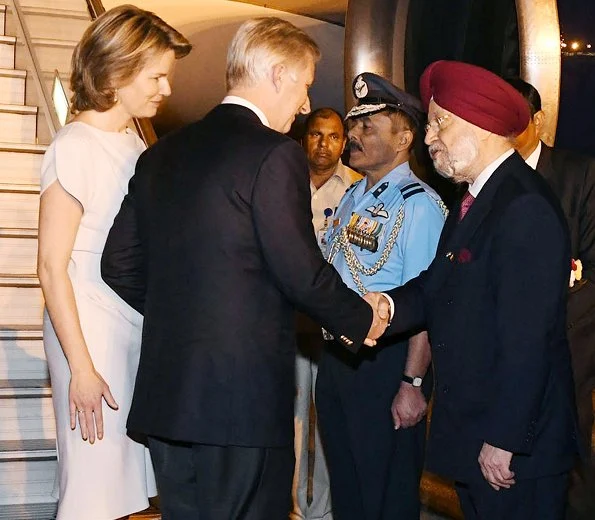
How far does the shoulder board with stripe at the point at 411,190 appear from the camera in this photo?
270cm

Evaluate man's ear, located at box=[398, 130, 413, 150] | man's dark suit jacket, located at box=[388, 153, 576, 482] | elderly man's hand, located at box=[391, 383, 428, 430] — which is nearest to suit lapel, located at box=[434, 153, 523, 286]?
man's dark suit jacket, located at box=[388, 153, 576, 482]

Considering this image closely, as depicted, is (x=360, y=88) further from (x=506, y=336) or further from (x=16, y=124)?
(x=16, y=124)

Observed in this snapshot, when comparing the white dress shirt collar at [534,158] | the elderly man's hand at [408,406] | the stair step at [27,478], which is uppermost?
the white dress shirt collar at [534,158]

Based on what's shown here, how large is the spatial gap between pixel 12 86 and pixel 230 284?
343 centimetres

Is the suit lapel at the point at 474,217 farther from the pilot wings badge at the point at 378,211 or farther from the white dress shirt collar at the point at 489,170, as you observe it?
the pilot wings badge at the point at 378,211

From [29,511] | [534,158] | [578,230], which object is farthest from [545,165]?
[29,511]

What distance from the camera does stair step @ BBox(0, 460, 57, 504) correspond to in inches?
135

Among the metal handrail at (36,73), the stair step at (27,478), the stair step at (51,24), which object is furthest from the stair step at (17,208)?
the stair step at (27,478)

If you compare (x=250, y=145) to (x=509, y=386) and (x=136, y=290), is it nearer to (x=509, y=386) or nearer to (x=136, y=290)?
(x=136, y=290)

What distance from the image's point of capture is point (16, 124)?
4.92 meters

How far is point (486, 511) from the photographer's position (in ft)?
6.94

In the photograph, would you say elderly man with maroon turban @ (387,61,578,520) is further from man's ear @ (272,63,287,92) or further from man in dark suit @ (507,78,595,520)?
man in dark suit @ (507,78,595,520)

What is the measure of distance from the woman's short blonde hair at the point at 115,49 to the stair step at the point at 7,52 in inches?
122

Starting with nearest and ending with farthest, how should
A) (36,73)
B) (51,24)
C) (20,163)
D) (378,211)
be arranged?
(378,211)
(20,163)
(36,73)
(51,24)
